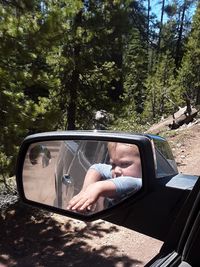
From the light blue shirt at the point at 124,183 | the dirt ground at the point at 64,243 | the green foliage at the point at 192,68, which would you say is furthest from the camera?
the green foliage at the point at 192,68

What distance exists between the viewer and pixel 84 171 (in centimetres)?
189

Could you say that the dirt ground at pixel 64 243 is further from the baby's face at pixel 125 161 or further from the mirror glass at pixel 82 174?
the baby's face at pixel 125 161

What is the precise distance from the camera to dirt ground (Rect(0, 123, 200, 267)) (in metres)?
6.10

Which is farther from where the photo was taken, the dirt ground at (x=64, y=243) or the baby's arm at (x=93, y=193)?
the dirt ground at (x=64, y=243)

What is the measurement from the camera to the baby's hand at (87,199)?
1706mm

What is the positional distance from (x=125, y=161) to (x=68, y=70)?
42.0ft

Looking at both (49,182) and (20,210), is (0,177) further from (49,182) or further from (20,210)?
(49,182)

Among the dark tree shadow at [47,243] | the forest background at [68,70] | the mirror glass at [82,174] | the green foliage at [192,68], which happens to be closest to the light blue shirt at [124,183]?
the mirror glass at [82,174]

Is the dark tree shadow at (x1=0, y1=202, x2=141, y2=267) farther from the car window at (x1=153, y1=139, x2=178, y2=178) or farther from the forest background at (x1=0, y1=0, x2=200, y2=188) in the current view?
the car window at (x1=153, y1=139, x2=178, y2=178)

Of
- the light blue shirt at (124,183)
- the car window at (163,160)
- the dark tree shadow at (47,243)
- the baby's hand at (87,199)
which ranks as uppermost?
the car window at (163,160)

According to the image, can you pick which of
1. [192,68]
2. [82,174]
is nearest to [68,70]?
[82,174]

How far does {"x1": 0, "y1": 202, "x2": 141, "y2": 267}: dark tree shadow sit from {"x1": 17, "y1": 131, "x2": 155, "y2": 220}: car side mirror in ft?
12.7

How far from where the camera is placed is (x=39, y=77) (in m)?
7.88

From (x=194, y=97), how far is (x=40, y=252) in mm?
29656
